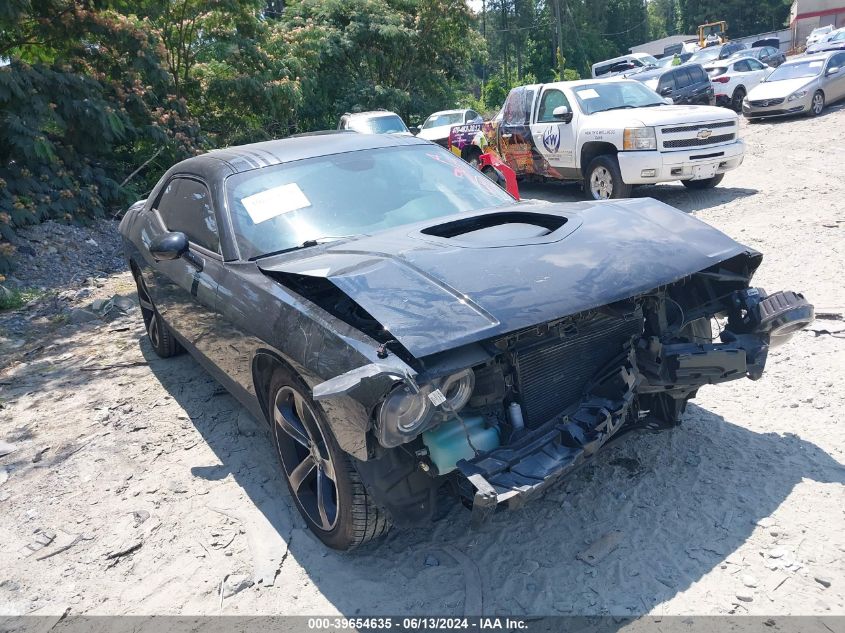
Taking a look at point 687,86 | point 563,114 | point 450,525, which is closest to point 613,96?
point 563,114

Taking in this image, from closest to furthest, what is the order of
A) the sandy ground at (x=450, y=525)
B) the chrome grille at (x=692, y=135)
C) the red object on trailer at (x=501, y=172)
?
the sandy ground at (x=450, y=525) < the red object on trailer at (x=501, y=172) < the chrome grille at (x=692, y=135)

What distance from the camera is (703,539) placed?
9.19ft

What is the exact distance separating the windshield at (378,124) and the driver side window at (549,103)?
5579 mm

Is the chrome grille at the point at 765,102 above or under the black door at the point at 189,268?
under

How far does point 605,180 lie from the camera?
948 centimetres

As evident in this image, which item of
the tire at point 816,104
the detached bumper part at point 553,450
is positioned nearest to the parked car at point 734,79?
the tire at point 816,104

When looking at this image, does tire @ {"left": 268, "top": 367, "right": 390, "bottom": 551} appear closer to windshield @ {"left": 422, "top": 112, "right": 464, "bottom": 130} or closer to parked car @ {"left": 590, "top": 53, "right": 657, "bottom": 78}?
windshield @ {"left": 422, "top": 112, "right": 464, "bottom": 130}

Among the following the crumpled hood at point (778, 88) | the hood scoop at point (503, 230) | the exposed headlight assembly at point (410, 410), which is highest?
the hood scoop at point (503, 230)

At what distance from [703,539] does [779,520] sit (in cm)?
36

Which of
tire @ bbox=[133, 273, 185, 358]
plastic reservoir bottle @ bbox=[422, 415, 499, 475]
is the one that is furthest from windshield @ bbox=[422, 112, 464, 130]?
plastic reservoir bottle @ bbox=[422, 415, 499, 475]

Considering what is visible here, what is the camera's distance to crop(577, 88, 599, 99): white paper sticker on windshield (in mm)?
9992

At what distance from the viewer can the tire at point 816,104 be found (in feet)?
53.2

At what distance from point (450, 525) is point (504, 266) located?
1.26m

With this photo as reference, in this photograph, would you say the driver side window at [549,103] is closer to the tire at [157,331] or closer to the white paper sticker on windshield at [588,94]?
the white paper sticker on windshield at [588,94]
